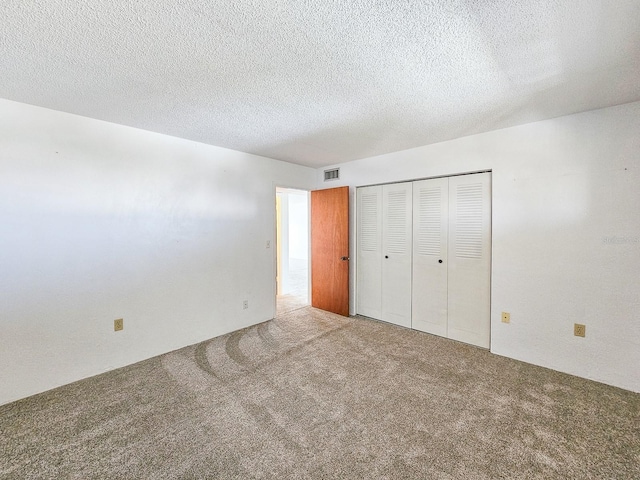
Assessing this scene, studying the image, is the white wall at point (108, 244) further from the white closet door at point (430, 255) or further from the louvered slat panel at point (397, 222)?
the white closet door at point (430, 255)

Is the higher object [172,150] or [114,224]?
[172,150]

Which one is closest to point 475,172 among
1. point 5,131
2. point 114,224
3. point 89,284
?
point 114,224

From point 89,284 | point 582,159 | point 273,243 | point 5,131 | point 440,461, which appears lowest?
point 440,461

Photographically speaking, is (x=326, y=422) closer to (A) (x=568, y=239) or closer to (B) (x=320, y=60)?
(B) (x=320, y=60)

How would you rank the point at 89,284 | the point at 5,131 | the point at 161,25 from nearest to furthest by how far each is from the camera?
the point at 161,25 → the point at 5,131 → the point at 89,284

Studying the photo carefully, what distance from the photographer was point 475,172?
3.02 metres

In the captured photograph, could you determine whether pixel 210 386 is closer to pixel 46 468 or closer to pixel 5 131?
pixel 46 468

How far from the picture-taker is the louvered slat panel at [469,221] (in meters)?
3.01

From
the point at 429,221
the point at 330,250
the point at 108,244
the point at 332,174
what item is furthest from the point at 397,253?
the point at 108,244

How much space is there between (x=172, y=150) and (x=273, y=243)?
1.72m

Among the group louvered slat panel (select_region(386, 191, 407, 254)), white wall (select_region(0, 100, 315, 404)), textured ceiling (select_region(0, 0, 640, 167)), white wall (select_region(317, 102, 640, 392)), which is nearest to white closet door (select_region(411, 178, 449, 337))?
louvered slat panel (select_region(386, 191, 407, 254))

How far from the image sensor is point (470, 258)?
308 cm

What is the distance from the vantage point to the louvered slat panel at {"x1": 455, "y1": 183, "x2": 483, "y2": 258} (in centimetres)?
301

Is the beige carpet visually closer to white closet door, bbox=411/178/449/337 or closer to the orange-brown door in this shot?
white closet door, bbox=411/178/449/337
